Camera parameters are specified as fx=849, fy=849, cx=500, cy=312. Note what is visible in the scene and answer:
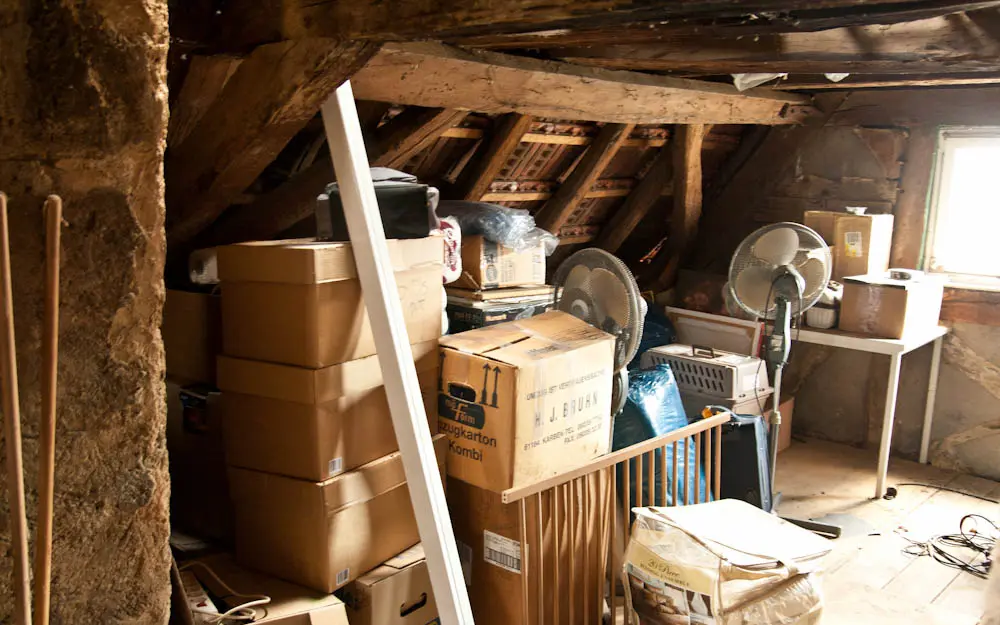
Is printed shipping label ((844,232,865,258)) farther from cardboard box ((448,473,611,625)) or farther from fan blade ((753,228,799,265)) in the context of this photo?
cardboard box ((448,473,611,625))

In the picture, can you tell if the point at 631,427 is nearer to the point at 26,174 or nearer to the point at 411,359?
the point at 411,359

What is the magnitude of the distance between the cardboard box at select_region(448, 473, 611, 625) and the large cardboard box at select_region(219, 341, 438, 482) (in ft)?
1.21

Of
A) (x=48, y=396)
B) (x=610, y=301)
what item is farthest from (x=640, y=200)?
(x=48, y=396)

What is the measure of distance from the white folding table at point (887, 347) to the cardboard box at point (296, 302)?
2427 mm

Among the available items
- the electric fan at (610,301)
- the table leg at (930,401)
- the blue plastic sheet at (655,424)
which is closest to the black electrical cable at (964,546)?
the table leg at (930,401)

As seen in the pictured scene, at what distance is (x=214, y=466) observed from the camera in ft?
8.55

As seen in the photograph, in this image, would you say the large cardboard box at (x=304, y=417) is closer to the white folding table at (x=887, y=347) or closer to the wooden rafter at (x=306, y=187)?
the wooden rafter at (x=306, y=187)

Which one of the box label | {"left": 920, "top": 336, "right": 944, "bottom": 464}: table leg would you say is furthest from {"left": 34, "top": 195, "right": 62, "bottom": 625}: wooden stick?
{"left": 920, "top": 336, "right": 944, "bottom": 464}: table leg

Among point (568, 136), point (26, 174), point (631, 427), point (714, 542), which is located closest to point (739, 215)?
point (568, 136)

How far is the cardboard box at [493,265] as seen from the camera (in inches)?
124

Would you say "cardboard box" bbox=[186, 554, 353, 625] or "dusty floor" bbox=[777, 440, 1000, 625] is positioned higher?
"cardboard box" bbox=[186, 554, 353, 625]

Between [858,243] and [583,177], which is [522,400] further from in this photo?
[858,243]

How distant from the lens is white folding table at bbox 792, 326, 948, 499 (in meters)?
3.89

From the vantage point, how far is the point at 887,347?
12.7ft
